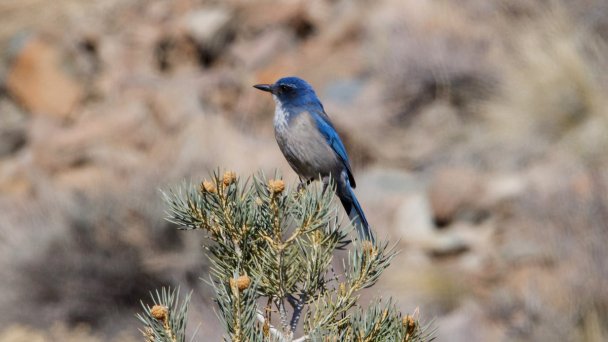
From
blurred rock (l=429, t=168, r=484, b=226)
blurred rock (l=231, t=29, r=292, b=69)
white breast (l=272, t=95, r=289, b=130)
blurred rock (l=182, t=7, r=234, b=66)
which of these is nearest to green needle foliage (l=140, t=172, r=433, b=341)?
white breast (l=272, t=95, r=289, b=130)

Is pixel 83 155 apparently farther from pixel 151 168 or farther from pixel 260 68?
pixel 260 68

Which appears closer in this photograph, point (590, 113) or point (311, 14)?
point (590, 113)

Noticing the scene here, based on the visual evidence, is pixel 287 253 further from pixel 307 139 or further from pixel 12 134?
pixel 12 134

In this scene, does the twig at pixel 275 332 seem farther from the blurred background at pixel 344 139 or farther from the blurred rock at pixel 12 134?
the blurred rock at pixel 12 134

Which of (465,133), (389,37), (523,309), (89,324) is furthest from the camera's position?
(389,37)

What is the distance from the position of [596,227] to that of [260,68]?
20.1ft

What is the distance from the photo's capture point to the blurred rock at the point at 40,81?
12.2m

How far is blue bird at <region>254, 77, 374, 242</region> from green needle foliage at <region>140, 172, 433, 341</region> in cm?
189

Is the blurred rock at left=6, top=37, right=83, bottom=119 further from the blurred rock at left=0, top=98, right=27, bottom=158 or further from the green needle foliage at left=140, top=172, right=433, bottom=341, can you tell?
the green needle foliage at left=140, top=172, right=433, bottom=341

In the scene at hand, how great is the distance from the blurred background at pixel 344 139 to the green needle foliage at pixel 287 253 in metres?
3.64

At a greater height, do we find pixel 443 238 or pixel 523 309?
pixel 443 238

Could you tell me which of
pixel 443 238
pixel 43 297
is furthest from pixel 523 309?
pixel 43 297

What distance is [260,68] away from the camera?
12.1m

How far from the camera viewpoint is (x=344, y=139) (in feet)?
34.3
